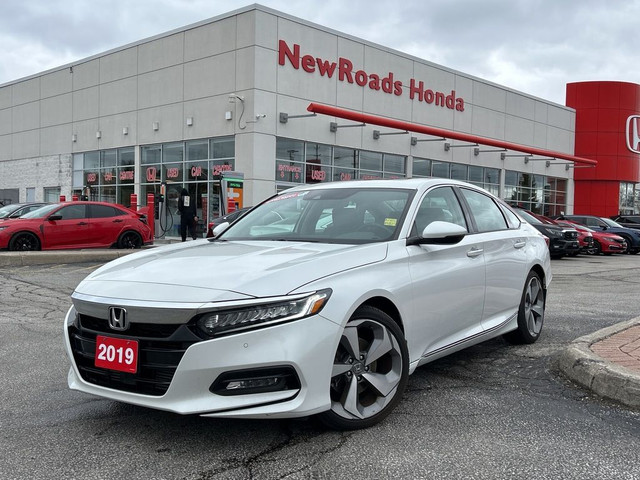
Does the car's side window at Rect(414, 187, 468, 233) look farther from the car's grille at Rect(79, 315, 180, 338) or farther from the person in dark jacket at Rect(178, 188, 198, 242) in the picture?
the person in dark jacket at Rect(178, 188, 198, 242)

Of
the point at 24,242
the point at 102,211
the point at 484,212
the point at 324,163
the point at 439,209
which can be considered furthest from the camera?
the point at 324,163

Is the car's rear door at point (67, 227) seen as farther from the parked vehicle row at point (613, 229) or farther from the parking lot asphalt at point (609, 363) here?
the parked vehicle row at point (613, 229)

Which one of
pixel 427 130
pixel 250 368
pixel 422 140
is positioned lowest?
pixel 250 368

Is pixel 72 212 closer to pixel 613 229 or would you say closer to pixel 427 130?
pixel 427 130

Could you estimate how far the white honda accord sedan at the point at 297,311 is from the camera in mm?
2988

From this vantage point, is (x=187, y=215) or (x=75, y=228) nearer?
(x=75, y=228)

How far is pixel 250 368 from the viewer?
298cm

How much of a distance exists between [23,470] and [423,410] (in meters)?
2.28

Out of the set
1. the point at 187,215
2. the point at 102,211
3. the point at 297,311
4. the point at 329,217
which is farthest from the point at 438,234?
the point at 187,215

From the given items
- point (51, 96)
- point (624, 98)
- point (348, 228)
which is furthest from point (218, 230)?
point (624, 98)

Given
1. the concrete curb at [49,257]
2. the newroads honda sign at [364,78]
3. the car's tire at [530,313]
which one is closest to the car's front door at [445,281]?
the car's tire at [530,313]

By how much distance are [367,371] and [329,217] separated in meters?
1.32

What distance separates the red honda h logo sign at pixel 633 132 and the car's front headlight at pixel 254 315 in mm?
39330

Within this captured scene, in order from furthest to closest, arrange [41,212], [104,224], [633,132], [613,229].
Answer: [633,132] → [613,229] → [104,224] → [41,212]
